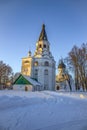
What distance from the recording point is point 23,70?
2343 inches

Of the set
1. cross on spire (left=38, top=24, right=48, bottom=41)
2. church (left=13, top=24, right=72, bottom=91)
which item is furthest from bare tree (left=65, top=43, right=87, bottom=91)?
cross on spire (left=38, top=24, right=48, bottom=41)

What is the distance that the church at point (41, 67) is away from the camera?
57219 millimetres

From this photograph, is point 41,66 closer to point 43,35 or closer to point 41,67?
point 41,67

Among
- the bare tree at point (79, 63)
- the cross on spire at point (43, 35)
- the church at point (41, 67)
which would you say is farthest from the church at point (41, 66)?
the bare tree at point (79, 63)

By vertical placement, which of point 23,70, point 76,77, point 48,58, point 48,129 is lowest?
point 48,129

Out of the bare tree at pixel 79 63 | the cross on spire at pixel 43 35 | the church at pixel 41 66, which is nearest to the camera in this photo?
the bare tree at pixel 79 63

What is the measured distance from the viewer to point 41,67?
188 ft

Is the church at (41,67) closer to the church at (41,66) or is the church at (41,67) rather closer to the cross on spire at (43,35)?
the church at (41,66)

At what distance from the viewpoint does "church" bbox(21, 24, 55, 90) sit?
2253 inches

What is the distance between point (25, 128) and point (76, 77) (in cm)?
2884

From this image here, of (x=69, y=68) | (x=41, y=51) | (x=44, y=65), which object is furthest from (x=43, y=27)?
(x=69, y=68)

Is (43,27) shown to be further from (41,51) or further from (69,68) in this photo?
(69,68)

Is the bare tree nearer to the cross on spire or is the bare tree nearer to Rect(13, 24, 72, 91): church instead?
Rect(13, 24, 72, 91): church

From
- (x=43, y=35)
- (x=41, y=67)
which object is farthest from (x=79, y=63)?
(x=43, y=35)
